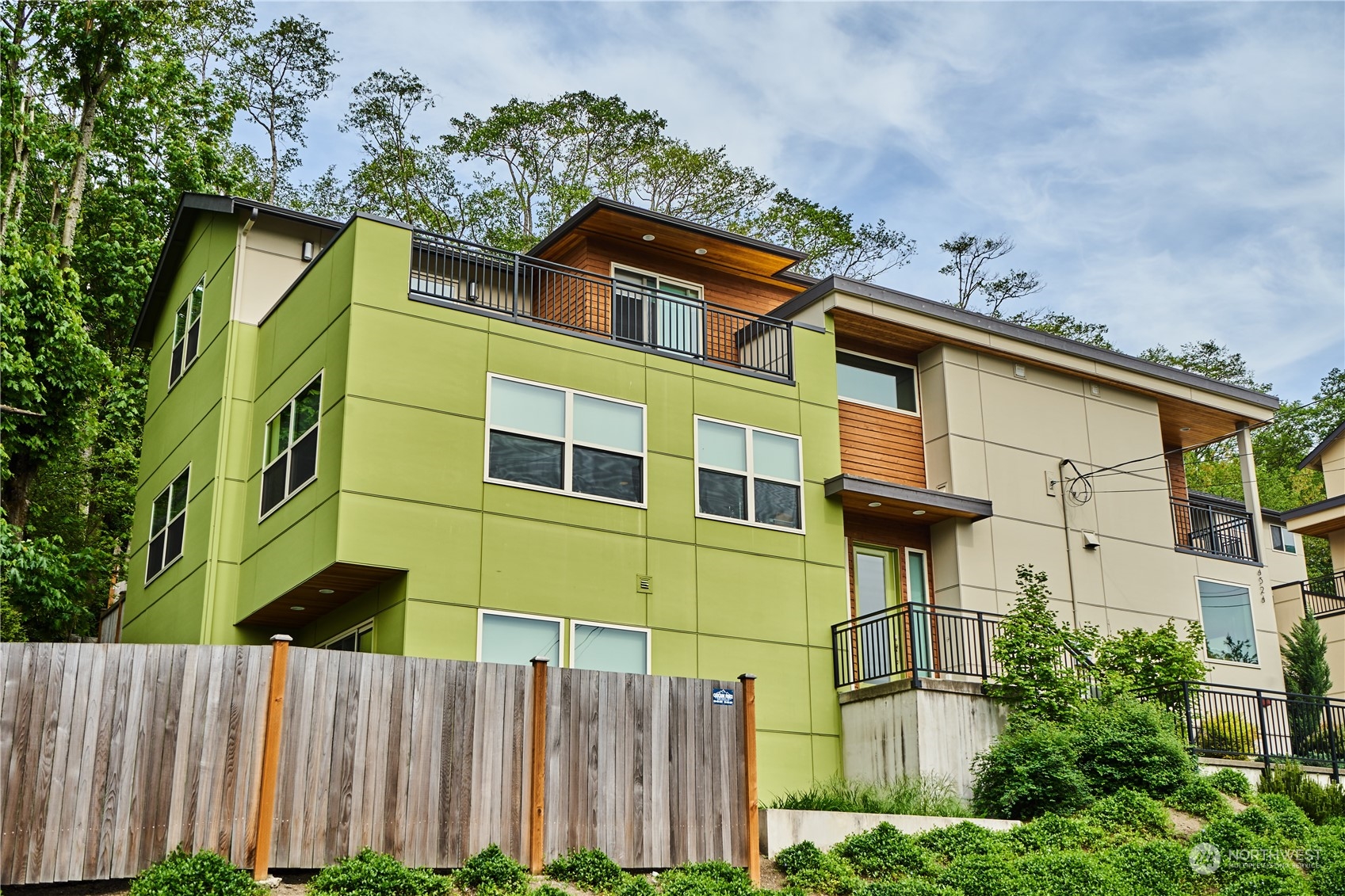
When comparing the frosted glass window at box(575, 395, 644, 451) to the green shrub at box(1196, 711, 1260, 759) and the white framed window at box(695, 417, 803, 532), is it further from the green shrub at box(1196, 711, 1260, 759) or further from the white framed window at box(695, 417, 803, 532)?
the green shrub at box(1196, 711, 1260, 759)

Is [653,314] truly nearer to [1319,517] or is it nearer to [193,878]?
[193,878]

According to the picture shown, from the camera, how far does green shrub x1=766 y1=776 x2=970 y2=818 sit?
50.4 feet

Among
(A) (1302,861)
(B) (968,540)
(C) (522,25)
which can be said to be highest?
(C) (522,25)

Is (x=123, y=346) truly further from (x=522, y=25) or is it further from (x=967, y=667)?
(x=967, y=667)

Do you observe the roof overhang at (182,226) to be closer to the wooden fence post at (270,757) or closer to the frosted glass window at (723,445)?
the frosted glass window at (723,445)

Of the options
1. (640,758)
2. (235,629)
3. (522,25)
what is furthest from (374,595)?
(522,25)

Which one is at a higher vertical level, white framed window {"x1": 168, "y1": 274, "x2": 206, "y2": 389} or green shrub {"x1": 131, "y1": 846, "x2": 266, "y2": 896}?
white framed window {"x1": 168, "y1": 274, "x2": 206, "y2": 389}

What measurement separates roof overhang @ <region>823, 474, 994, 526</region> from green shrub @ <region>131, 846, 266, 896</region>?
1069 cm

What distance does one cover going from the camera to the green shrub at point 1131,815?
1480 centimetres

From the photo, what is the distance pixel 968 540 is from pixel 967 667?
234cm

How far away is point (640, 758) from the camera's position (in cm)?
1266

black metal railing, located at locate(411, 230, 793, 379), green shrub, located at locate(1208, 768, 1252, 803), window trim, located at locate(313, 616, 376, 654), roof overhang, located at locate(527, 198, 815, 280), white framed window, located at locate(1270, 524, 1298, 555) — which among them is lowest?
green shrub, located at locate(1208, 768, 1252, 803)

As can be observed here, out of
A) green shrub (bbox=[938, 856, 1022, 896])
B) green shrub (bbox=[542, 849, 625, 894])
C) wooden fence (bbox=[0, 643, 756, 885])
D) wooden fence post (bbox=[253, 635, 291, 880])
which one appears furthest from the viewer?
green shrub (bbox=[938, 856, 1022, 896])

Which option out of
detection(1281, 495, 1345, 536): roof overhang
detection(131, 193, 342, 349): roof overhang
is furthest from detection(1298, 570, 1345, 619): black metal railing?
detection(131, 193, 342, 349): roof overhang
